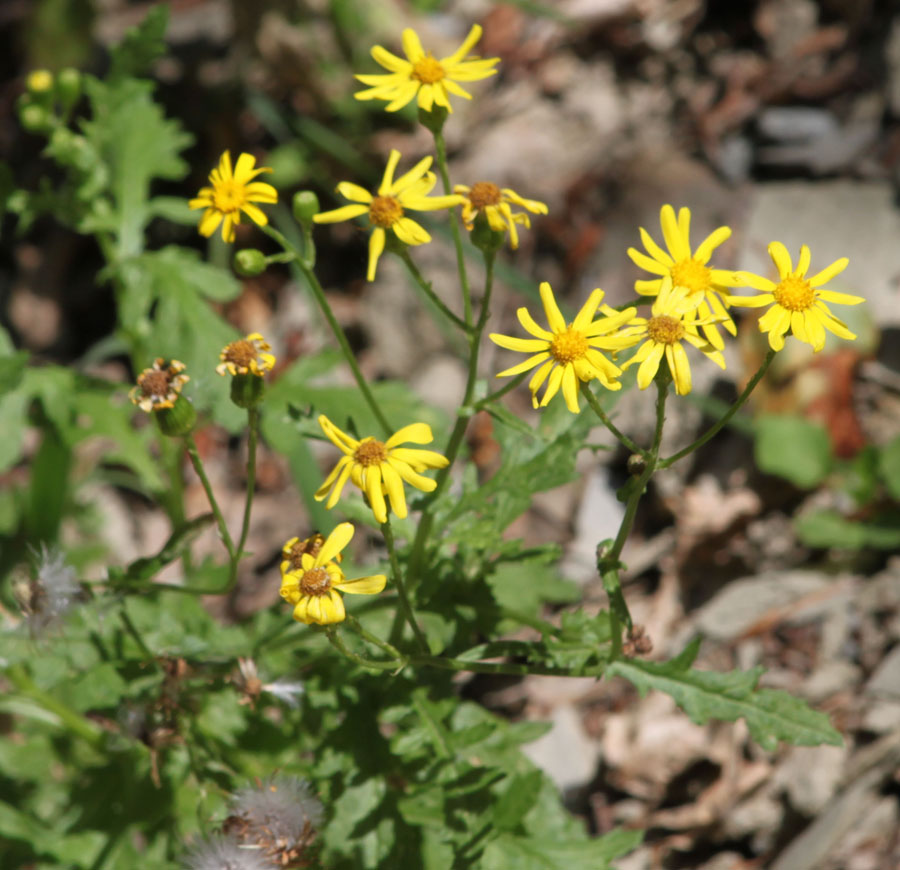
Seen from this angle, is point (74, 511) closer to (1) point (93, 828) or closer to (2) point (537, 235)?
(1) point (93, 828)

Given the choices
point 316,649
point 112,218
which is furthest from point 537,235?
point 316,649

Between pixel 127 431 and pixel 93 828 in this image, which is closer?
pixel 93 828

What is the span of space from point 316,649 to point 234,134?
14.8 ft

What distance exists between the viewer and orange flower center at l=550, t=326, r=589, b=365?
7.55ft

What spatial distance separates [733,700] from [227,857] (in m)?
1.52

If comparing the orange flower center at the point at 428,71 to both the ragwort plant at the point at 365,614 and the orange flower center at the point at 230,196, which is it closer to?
the ragwort plant at the point at 365,614

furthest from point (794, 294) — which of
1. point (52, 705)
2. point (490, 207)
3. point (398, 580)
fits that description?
point (52, 705)

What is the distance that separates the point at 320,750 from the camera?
2.87 m

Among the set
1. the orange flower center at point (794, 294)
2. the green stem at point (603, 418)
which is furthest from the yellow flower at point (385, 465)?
the orange flower center at point (794, 294)

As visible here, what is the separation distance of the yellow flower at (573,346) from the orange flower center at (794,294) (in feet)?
1.24

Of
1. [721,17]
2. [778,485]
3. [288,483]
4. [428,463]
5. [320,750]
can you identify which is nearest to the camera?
[428,463]

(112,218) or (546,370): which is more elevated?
(112,218)

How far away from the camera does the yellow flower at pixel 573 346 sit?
225 cm

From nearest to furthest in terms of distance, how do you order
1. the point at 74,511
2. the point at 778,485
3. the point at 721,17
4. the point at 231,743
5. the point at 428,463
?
the point at 428,463 → the point at 231,743 → the point at 778,485 → the point at 74,511 → the point at 721,17
